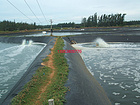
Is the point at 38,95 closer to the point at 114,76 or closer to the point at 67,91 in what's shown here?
the point at 67,91

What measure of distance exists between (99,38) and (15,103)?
4674 cm

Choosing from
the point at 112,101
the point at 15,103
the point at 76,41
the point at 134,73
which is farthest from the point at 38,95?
the point at 76,41

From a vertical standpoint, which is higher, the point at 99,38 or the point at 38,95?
the point at 99,38

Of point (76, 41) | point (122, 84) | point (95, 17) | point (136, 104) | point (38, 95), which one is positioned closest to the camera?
point (38, 95)

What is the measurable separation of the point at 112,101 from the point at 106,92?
Result: 4.87 feet

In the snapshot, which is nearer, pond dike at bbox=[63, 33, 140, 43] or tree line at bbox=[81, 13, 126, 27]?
pond dike at bbox=[63, 33, 140, 43]

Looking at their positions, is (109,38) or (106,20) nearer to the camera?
(109,38)

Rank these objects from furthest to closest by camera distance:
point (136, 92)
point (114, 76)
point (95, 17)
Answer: point (95, 17)
point (114, 76)
point (136, 92)

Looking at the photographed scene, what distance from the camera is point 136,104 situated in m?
9.45

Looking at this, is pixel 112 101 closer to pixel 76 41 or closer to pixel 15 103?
pixel 15 103

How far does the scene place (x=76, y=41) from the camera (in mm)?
49438

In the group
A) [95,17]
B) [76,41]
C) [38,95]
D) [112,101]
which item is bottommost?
[112,101]

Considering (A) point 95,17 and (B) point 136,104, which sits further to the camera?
(A) point 95,17

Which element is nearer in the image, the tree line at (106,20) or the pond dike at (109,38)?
the pond dike at (109,38)
